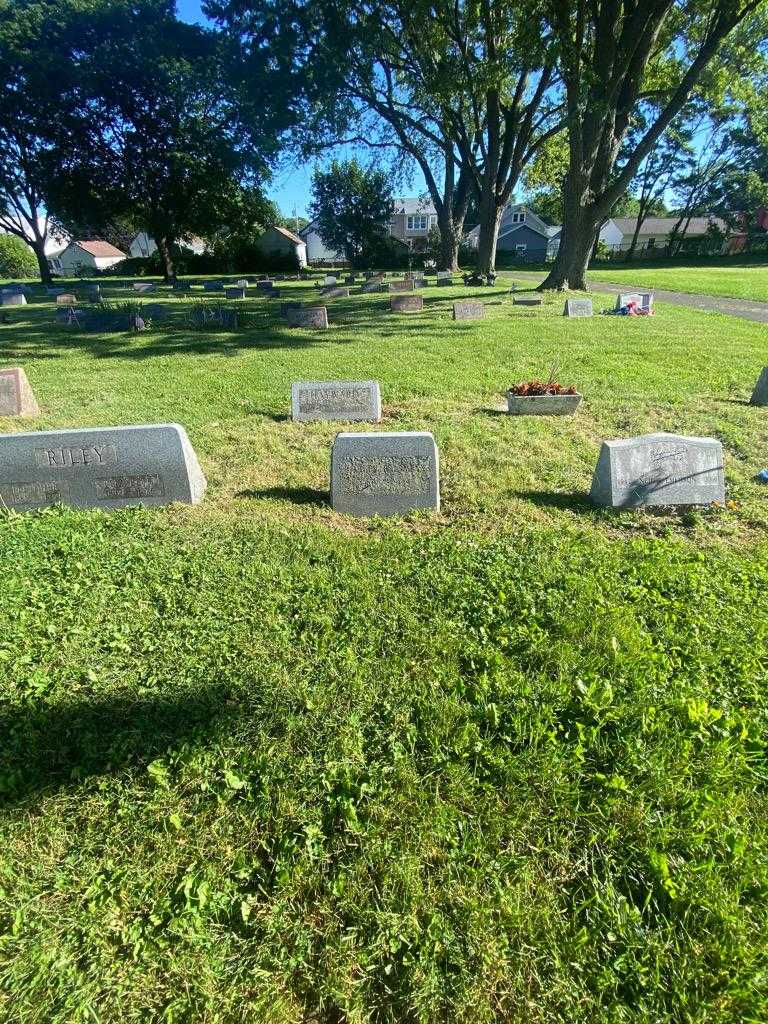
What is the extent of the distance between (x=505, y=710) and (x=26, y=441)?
4.41m

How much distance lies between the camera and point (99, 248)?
257 feet

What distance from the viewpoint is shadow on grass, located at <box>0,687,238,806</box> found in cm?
221

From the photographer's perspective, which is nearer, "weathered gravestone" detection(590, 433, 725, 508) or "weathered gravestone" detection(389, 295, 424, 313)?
"weathered gravestone" detection(590, 433, 725, 508)

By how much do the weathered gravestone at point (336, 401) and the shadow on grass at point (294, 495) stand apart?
2176mm

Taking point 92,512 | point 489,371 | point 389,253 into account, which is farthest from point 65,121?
point 92,512

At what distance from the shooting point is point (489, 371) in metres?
9.14

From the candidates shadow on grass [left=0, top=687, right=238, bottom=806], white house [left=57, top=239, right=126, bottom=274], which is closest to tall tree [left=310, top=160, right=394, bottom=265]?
white house [left=57, top=239, right=126, bottom=274]

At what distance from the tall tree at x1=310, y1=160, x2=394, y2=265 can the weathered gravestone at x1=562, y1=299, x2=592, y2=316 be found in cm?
4313

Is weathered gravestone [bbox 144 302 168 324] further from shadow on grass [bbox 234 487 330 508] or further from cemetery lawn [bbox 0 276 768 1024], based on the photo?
cemetery lawn [bbox 0 276 768 1024]

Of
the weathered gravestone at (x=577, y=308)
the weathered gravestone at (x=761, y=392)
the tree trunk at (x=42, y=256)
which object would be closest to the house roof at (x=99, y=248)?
the tree trunk at (x=42, y=256)

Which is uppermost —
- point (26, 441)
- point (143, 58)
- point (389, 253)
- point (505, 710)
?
point (143, 58)

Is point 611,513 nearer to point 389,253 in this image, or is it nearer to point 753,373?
point 753,373

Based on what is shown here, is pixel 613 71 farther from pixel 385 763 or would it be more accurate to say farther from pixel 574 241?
pixel 385 763

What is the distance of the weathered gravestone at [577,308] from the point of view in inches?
612
